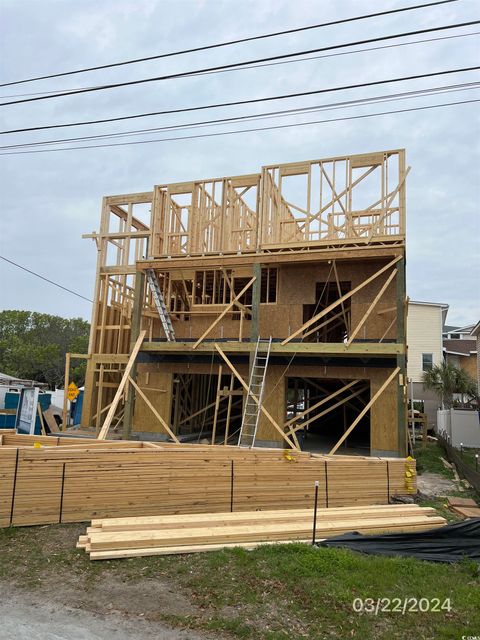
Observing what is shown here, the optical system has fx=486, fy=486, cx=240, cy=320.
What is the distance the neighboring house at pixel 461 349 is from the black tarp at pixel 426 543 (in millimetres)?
30868

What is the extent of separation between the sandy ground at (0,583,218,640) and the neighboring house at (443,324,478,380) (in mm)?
34951

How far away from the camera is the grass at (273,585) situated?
472cm

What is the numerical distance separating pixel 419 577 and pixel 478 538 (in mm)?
1942

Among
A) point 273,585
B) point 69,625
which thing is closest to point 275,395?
point 273,585

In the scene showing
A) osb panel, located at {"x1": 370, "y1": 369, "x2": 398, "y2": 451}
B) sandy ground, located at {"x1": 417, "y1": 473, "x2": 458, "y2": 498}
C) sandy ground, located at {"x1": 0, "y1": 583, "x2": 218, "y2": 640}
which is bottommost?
sandy ground, located at {"x1": 0, "y1": 583, "x2": 218, "y2": 640}

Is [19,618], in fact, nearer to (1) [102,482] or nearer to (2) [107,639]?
(2) [107,639]

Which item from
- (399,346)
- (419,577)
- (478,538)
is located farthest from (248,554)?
(399,346)

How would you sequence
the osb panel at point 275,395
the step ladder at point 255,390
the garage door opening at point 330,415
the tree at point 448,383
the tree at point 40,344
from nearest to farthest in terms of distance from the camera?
the step ladder at point 255,390, the osb panel at point 275,395, the garage door opening at point 330,415, the tree at point 448,383, the tree at point 40,344

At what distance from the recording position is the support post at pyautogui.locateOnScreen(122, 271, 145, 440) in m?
15.8

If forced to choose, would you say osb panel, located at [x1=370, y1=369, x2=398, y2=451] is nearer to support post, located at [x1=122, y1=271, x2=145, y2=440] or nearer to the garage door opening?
the garage door opening
